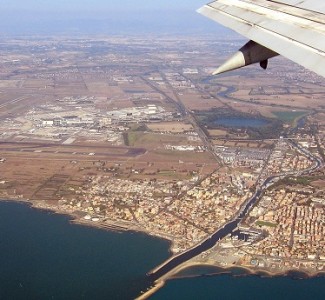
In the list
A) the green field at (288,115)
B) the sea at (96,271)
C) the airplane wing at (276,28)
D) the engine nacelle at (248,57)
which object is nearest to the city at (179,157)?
the green field at (288,115)

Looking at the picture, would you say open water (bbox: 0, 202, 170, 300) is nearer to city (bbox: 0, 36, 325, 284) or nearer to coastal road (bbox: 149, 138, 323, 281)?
coastal road (bbox: 149, 138, 323, 281)

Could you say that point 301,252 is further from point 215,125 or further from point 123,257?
point 215,125

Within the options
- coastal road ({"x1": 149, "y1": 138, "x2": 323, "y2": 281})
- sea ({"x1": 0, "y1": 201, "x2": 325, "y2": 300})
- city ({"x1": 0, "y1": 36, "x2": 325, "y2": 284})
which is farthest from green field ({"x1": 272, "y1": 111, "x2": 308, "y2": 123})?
sea ({"x1": 0, "y1": 201, "x2": 325, "y2": 300})

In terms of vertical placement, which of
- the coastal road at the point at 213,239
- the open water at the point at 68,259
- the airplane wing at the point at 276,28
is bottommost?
the open water at the point at 68,259

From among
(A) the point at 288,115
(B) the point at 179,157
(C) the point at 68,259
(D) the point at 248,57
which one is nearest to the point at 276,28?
(D) the point at 248,57

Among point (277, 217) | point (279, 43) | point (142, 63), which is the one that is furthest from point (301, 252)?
point (142, 63)

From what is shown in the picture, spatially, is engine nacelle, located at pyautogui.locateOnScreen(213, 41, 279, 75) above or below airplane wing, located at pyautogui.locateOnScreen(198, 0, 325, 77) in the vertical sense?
below

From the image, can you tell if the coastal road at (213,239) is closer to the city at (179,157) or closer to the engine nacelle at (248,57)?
the city at (179,157)
